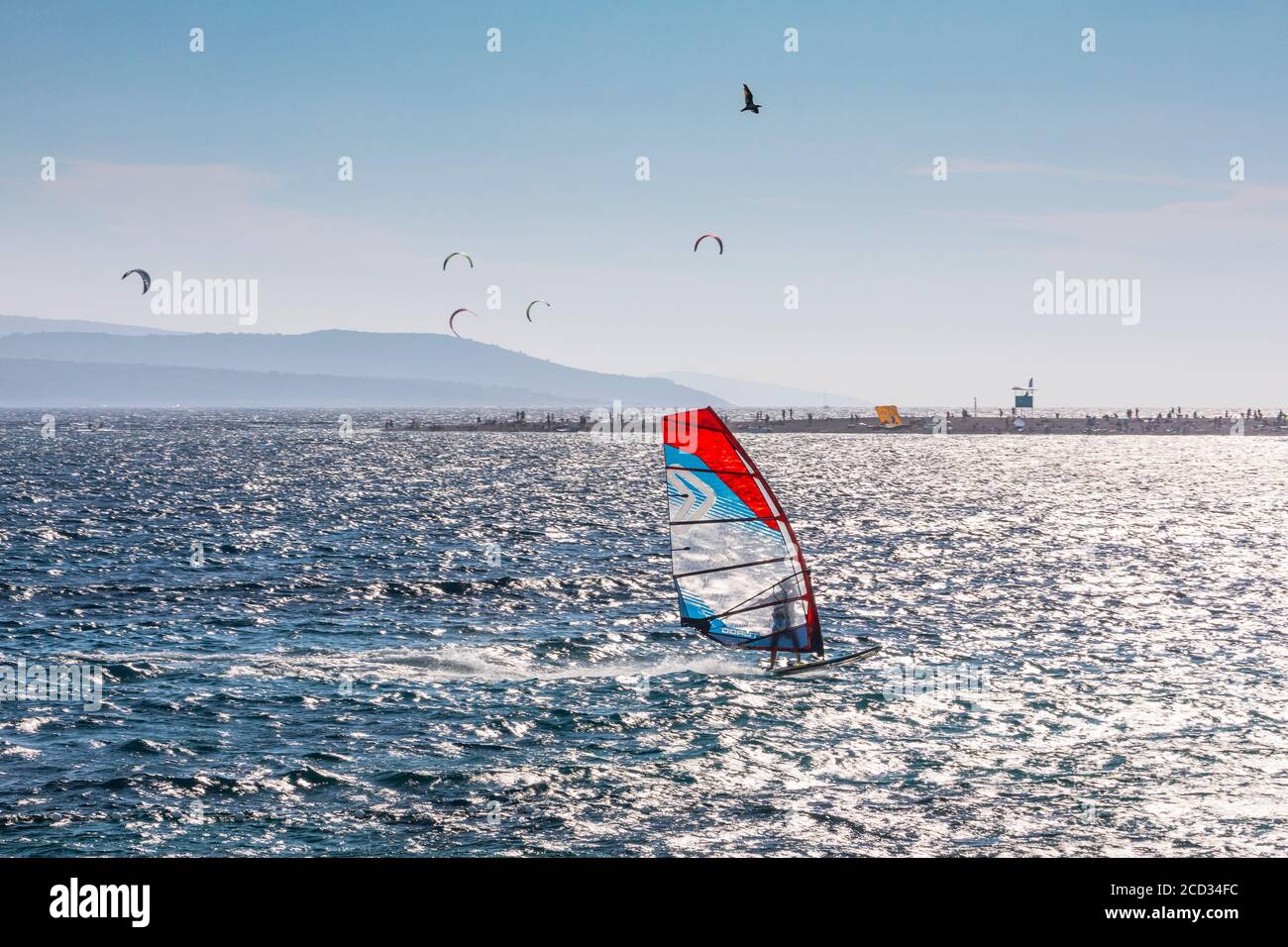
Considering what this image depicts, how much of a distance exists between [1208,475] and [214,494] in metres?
108

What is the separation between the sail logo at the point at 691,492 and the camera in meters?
26.6

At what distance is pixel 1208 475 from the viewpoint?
439 ft

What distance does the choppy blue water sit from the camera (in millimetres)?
19094

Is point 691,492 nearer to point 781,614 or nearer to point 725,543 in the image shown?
point 725,543
